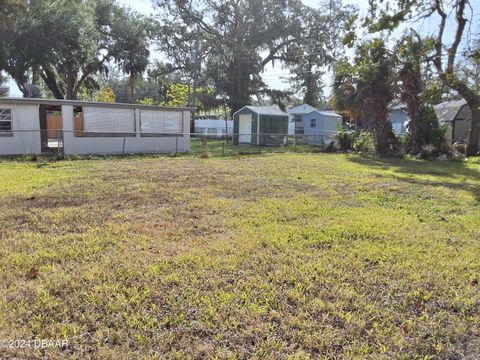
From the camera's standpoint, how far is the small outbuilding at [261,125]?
24781 mm

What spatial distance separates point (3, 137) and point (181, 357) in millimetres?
15704

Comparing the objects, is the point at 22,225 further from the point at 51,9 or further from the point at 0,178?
the point at 51,9

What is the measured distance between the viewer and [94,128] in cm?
1647

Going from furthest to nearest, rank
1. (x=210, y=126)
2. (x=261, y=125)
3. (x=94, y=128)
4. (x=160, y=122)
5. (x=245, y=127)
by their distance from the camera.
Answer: (x=210, y=126) < (x=245, y=127) < (x=261, y=125) < (x=160, y=122) < (x=94, y=128)

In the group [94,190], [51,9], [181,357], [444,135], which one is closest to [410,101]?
[444,135]

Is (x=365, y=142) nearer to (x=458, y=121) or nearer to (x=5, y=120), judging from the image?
(x=458, y=121)

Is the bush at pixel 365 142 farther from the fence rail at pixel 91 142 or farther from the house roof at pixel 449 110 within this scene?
the house roof at pixel 449 110

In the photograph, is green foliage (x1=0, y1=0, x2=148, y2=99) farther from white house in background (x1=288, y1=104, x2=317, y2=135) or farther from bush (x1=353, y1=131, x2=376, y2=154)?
bush (x1=353, y1=131, x2=376, y2=154)

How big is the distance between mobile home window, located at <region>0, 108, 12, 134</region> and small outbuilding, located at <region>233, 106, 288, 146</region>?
1365 centimetres

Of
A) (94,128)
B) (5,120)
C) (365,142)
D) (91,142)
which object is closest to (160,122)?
(94,128)

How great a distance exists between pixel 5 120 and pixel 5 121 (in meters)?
0.04

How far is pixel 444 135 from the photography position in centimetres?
1756

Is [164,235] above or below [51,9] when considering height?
below

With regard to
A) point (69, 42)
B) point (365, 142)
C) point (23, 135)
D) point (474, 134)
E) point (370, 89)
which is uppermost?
point (69, 42)
